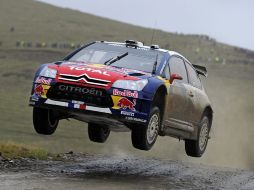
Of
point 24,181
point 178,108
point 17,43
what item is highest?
point 178,108

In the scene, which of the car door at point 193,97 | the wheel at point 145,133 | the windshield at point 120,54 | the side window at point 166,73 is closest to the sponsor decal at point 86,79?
the wheel at point 145,133

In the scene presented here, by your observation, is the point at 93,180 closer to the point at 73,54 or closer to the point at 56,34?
the point at 73,54

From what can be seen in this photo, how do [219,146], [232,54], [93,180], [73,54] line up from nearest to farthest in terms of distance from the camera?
[93,180] < [73,54] < [219,146] < [232,54]

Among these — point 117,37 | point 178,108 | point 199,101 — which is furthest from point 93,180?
point 117,37

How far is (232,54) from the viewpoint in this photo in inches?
5595

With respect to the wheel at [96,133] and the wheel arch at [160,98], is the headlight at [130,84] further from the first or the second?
the wheel at [96,133]

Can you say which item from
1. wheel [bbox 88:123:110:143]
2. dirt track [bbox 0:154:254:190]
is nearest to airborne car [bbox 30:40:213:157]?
dirt track [bbox 0:154:254:190]

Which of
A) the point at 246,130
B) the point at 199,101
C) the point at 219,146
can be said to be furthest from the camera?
the point at 246,130

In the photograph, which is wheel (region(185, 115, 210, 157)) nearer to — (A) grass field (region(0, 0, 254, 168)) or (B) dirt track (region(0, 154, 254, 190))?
(B) dirt track (region(0, 154, 254, 190))

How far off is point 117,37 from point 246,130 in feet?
390

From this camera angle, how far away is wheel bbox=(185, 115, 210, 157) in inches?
489

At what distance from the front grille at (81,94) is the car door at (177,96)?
57.2 inches

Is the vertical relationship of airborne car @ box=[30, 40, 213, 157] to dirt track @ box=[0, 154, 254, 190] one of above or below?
above

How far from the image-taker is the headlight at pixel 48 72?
965 centimetres
